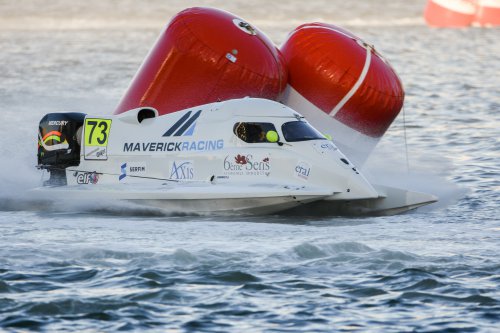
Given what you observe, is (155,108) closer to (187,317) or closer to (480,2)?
(187,317)

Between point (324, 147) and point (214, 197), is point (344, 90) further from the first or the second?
point (214, 197)

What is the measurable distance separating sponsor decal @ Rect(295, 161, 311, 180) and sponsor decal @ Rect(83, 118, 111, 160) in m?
2.86

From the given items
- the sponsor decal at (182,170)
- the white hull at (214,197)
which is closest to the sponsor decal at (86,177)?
the white hull at (214,197)

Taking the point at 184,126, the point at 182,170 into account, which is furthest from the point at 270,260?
the point at 184,126

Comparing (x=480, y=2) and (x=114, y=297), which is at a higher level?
(x=480, y=2)

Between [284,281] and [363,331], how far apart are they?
1505 mm

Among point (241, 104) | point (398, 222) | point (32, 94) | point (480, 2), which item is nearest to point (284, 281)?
point (398, 222)

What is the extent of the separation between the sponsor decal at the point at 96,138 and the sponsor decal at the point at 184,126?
3.14 ft

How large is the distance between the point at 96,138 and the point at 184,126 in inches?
55.1

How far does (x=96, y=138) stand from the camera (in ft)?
50.1

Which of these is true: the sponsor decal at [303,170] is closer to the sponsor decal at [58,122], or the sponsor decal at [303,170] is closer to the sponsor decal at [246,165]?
the sponsor decal at [246,165]

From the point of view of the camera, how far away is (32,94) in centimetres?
2595

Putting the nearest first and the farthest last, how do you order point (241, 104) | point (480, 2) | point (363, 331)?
1. point (363, 331)
2. point (241, 104)
3. point (480, 2)

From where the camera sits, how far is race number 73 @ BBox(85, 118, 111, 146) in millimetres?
15227
